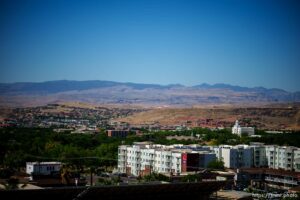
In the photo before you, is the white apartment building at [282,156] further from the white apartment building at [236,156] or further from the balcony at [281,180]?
the balcony at [281,180]

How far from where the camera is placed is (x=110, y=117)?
97062mm

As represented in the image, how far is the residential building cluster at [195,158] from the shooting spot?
2677 centimetres

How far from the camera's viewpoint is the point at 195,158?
26453 millimetres

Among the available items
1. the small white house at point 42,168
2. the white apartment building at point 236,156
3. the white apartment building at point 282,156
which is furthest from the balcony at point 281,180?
the small white house at point 42,168

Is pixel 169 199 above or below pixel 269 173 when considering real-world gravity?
above

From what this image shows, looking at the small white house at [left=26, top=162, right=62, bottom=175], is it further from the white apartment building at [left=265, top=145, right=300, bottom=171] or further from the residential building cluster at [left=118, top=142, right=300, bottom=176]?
the white apartment building at [left=265, top=145, right=300, bottom=171]

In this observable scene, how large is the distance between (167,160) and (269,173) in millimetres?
5618

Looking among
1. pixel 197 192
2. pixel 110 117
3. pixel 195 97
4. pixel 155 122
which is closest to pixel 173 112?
pixel 155 122

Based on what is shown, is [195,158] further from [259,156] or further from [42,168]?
[42,168]

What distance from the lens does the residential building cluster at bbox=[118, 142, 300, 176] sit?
2677 cm

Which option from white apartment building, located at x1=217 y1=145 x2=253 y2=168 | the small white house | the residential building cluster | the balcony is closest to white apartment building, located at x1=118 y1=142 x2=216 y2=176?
the residential building cluster

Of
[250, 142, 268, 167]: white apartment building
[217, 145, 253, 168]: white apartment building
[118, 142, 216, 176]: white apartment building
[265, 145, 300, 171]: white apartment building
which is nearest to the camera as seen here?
[118, 142, 216, 176]: white apartment building

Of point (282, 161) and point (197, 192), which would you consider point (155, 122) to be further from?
point (197, 192)

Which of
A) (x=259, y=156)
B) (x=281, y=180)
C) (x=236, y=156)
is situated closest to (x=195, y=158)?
(x=236, y=156)
